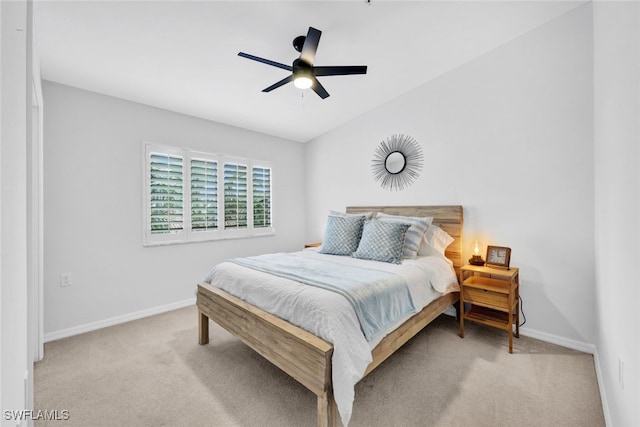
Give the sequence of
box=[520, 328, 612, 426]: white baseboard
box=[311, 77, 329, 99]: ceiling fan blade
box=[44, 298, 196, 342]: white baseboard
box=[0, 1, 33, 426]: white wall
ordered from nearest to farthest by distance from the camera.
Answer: box=[0, 1, 33, 426]: white wall, box=[520, 328, 612, 426]: white baseboard, box=[311, 77, 329, 99]: ceiling fan blade, box=[44, 298, 196, 342]: white baseboard

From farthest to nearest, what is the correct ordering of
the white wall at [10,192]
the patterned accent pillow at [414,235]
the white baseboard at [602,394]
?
the patterned accent pillow at [414,235], the white baseboard at [602,394], the white wall at [10,192]

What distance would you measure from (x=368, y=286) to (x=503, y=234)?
1.79m

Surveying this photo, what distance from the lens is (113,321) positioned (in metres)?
2.89

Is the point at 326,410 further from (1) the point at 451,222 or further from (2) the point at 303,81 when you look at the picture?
(1) the point at 451,222

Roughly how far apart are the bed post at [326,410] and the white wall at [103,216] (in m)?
2.67

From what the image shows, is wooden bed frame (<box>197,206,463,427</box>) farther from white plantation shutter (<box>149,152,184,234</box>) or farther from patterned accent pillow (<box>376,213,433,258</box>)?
white plantation shutter (<box>149,152,184,234</box>)

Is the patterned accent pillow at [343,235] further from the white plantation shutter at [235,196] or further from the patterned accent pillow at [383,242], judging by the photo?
the white plantation shutter at [235,196]

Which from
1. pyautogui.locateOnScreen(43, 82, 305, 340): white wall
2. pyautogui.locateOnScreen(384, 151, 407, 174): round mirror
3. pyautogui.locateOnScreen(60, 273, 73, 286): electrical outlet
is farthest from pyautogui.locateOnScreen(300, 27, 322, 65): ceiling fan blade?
pyautogui.locateOnScreen(60, 273, 73, 286): electrical outlet

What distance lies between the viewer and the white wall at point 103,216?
2.59 meters

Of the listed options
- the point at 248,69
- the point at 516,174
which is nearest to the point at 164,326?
the point at 248,69

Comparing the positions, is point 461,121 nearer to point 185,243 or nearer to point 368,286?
point 368,286

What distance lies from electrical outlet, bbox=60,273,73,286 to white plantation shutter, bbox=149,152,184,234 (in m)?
0.83

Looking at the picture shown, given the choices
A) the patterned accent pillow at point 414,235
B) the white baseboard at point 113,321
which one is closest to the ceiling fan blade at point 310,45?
the patterned accent pillow at point 414,235

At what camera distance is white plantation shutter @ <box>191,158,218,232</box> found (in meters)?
3.50
